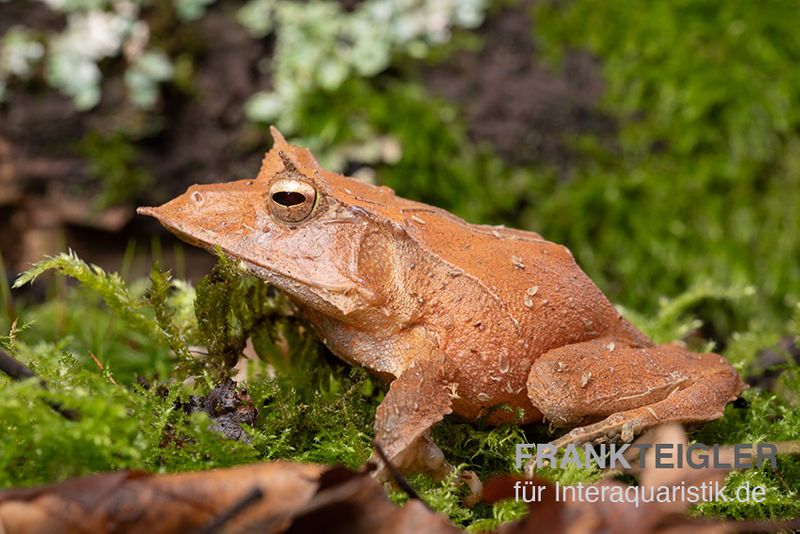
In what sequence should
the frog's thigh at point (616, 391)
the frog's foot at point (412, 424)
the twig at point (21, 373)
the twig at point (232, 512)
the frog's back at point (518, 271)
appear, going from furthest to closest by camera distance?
the frog's back at point (518, 271), the frog's thigh at point (616, 391), the frog's foot at point (412, 424), the twig at point (21, 373), the twig at point (232, 512)

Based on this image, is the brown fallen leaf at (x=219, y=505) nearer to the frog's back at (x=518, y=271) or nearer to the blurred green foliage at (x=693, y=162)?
the frog's back at (x=518, y=271)

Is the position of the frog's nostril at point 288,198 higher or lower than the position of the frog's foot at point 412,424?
higher

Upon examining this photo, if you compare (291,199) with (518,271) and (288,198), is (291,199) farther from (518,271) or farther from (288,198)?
(518,271)

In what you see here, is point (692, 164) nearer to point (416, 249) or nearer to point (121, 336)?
point (416, 249)

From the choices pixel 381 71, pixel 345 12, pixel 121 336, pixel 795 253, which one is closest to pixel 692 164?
pixel 795 253

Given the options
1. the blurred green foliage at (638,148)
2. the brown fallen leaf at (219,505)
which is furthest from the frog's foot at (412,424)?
the blurred green foliage at (638,148)

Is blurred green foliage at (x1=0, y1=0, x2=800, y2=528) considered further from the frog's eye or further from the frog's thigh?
the frog's eye
